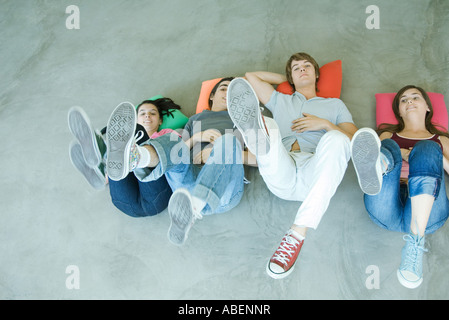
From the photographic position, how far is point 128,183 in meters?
1.86

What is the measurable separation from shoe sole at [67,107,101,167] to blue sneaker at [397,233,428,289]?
142 cm

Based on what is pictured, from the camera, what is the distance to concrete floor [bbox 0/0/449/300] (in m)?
1.92

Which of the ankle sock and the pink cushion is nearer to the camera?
the ankle sock

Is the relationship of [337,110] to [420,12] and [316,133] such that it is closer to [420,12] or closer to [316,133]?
[316,133]

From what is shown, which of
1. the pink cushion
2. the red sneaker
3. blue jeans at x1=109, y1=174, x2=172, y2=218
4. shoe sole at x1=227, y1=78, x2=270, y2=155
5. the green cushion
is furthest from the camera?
the green cushion

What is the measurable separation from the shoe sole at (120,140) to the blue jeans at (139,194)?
12.6 inches

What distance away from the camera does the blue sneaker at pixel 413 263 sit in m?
1.66

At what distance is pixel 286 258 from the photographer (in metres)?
1.71

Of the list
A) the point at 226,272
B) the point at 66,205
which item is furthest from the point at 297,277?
the point at 66,205

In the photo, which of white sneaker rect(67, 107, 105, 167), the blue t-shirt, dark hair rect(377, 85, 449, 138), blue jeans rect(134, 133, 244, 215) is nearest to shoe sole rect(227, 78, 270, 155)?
blue jeans rect(134, 133, 244, 215)

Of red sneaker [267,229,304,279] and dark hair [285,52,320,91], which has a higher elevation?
dark hair [285,52,320,91]

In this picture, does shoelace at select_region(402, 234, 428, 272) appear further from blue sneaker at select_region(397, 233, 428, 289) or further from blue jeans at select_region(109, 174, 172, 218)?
blue jeans at select_region(109, 174, 172, 218)

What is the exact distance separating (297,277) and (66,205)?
139 cm

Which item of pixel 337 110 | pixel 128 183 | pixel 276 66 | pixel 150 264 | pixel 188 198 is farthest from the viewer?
pixel 276 66
